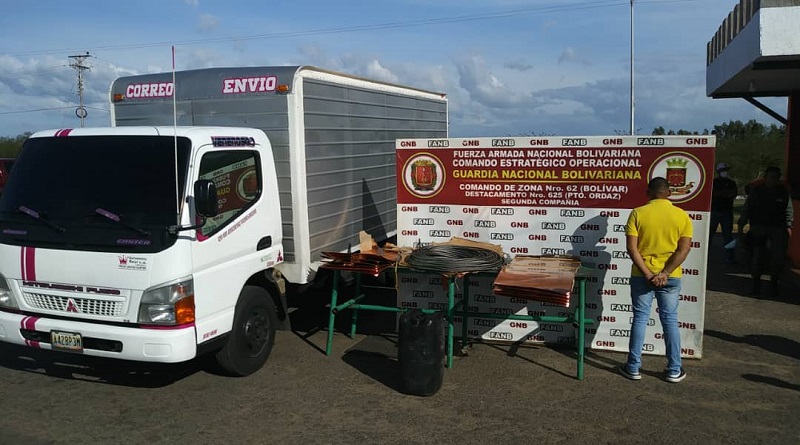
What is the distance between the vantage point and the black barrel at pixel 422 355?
5492 mm

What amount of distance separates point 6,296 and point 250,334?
2.00 metres

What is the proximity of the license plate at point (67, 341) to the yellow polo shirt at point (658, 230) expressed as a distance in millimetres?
4583

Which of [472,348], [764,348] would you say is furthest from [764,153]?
[472,348]

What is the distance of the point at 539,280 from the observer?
561 cm

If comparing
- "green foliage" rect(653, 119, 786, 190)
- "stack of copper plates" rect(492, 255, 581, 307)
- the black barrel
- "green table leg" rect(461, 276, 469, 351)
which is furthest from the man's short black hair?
"green foliage" rect(653, 119, 786, 190)

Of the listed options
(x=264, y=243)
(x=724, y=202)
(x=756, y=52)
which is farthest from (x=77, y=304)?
(x=724, y=202)

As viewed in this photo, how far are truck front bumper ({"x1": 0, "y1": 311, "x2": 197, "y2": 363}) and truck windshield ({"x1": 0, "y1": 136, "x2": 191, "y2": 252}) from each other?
61cm

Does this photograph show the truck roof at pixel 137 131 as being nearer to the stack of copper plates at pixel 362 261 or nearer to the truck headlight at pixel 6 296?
the truck headlight at pixel 6 296

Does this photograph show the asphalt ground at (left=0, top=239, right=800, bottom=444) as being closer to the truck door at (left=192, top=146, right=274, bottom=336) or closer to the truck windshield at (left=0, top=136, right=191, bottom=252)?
the truck door at (left=192, top=146, right=274, bottom=336)

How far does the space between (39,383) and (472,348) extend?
4138mm

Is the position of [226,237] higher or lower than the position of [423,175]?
lower

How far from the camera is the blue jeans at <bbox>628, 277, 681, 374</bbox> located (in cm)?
568

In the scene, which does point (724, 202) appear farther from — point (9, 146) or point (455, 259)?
point (9, 146)

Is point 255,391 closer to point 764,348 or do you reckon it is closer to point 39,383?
point 39,383
